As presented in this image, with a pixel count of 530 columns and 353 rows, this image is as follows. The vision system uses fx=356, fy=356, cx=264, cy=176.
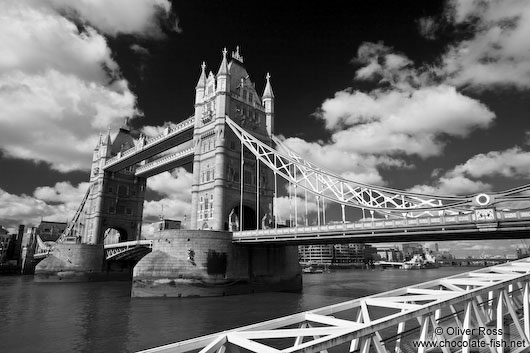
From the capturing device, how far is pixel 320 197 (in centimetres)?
3872

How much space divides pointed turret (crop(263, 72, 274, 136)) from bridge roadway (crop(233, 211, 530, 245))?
21411mm

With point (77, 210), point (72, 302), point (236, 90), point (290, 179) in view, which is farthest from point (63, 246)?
point (290, 179)

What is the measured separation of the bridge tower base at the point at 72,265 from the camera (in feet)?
197

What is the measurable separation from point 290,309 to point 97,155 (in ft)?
225

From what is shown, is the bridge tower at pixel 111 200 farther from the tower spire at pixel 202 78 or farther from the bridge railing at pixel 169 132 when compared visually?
the tower spire at pixel 202 78

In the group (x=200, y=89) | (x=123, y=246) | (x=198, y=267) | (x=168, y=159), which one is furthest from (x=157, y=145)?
(x=198, y=267)

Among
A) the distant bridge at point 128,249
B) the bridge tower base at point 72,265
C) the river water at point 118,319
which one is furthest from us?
the bridge tower base at point 72,265

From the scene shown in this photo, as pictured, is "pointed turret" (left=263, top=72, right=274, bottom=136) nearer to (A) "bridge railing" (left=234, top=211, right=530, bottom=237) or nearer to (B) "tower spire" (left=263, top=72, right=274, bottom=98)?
(B) "tower spire" (left=263, top=72, right=274, bottom=98)

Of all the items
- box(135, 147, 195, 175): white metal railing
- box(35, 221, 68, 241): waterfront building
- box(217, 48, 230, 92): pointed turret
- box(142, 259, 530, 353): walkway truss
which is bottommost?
box(142, 259, 530, 353): walkway truss

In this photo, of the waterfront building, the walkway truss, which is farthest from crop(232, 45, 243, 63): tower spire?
A: the waterfront building

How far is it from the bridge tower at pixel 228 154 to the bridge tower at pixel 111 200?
33.0 meters

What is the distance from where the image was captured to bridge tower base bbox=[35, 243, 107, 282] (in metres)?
60.2

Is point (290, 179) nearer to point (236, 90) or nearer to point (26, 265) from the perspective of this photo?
point (236, 90)

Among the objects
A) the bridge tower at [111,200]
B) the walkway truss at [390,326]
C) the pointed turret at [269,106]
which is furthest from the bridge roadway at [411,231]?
the bridge tower at [111,200]
